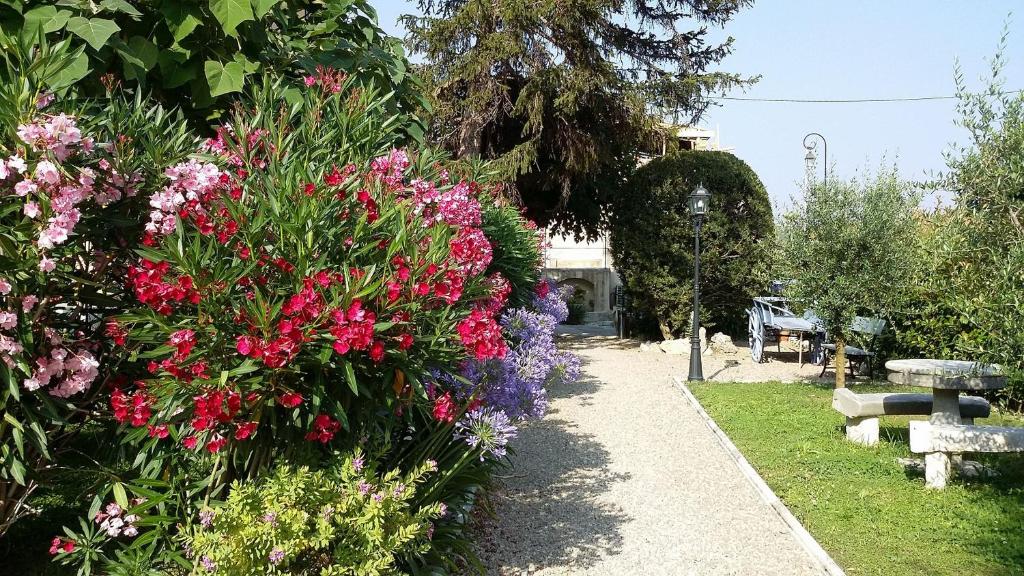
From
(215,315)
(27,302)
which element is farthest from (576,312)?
(27,302)

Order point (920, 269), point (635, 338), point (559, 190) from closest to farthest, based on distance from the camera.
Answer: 1. point (920, 269)
2. point (559, 190)
3. point (635, 338)

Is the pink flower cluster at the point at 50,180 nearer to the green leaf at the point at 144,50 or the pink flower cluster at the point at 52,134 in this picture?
the pink flower cluster at the point at 52,134

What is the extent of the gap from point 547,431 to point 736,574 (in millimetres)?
3977

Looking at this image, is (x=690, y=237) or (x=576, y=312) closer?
(x=690, y=237)

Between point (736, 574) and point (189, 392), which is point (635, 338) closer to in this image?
point (736, 574)

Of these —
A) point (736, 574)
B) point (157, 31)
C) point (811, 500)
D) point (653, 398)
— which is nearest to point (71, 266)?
point (157, 31)

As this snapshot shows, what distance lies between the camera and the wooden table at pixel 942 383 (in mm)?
5938

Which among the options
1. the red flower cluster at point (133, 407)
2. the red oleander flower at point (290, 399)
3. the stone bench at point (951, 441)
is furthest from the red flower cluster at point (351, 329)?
the stone bench at point (951, 441)

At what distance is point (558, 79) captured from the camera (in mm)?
14719

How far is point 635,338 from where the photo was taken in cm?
2003

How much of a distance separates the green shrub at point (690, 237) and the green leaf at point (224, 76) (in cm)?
1377

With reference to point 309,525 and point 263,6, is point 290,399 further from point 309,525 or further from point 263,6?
point 263,6

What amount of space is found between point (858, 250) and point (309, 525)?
885cm

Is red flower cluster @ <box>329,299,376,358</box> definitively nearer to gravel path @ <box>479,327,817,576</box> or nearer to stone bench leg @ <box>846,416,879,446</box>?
gravel path @ <box>479,327,817,576</box>
